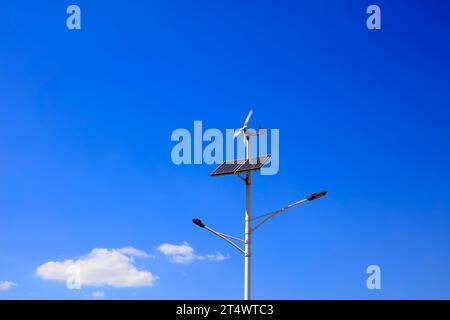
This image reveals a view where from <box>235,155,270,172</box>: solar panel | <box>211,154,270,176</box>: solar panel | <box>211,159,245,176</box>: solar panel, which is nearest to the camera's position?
<box>235,155,270,172</box>: solar panel

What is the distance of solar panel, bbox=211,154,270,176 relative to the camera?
23.0 m

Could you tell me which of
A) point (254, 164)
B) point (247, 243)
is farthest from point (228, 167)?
point (247, 243)

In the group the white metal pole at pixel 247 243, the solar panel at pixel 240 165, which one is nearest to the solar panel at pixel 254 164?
the solar panel at pixel 240 165

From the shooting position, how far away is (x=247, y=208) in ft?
74.5

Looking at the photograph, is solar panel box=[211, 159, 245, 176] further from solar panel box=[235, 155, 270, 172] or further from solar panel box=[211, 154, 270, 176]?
solar panel box=[235, 155, 270, 172]

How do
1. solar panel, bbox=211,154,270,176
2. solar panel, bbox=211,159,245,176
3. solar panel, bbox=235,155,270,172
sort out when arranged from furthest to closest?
solar panel, bbox=211,159,245,176, solar panel, bbox=211,154,270,176, solar panel, bbox=235,155,270,172

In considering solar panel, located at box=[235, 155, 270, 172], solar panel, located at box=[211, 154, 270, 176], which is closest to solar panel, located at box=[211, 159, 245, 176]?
solar panel, located at box=[211, 154, 270, 176]

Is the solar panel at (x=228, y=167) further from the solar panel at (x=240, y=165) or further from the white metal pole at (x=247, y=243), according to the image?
the white metal pole at (x=247, y=243)

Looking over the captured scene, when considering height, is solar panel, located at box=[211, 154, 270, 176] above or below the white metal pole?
above

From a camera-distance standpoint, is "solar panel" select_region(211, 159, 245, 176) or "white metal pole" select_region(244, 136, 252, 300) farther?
"solar panel" select_region(211, 159, 245, 176)
